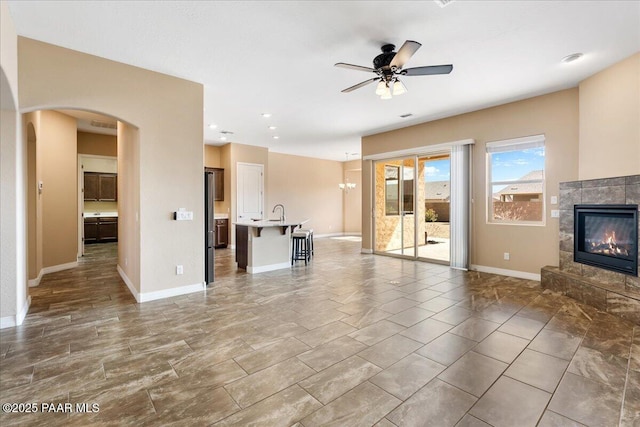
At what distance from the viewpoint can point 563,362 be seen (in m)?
2.42

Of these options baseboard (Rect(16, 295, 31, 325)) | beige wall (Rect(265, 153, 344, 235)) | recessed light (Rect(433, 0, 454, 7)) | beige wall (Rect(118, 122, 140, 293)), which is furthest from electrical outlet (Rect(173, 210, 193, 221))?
beige wall (Rect(265, 153, 344, 235))

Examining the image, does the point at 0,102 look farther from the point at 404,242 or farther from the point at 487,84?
the point at 404,242

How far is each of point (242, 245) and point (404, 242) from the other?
12.6 ft

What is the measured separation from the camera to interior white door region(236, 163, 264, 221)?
355 inches

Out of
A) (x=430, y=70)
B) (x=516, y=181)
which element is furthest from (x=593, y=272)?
(x=430, y=70)

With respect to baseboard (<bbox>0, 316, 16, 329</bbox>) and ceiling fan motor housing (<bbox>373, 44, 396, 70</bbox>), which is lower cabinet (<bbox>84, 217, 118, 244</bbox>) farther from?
ceiling fan motor housing (<bbox>373, 44, 396, 70</bbox>)

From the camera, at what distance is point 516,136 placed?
5.20m

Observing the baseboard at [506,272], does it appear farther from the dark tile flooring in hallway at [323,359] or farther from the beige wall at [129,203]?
the beige wall at [129,203]

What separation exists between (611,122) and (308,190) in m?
8.42

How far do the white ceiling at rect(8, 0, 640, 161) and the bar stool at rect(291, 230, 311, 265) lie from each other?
113 inches

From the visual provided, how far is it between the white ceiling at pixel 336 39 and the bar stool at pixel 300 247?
2.88 metres

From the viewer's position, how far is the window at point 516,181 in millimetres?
5082

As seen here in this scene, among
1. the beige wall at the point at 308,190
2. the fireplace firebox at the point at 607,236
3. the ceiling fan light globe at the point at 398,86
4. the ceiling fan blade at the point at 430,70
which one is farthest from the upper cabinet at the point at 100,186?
the fireplace firebox at the point at 607,236

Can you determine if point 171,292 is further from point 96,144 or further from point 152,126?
point 96,144
